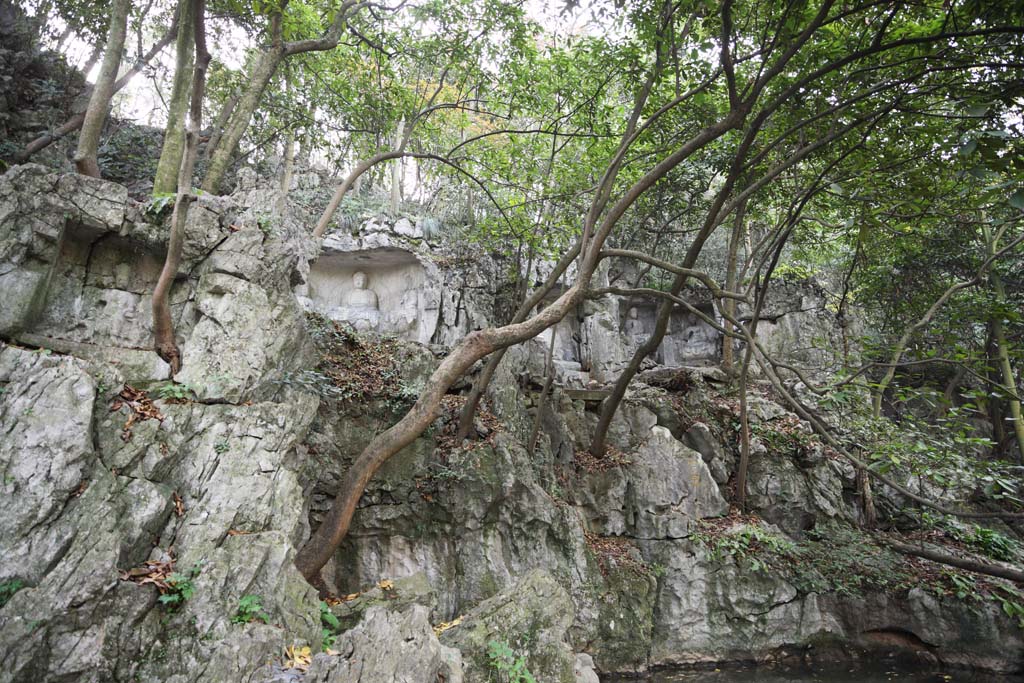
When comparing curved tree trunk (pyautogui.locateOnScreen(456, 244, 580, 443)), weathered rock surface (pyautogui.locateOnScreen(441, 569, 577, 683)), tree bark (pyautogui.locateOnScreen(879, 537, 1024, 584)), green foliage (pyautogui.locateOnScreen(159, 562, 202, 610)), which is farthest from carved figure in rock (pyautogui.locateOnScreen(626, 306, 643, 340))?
green foliage (pyautogui.locateOnScreen(159, 562, 202, 610))

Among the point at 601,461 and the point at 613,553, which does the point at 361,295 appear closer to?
the point at 601,461

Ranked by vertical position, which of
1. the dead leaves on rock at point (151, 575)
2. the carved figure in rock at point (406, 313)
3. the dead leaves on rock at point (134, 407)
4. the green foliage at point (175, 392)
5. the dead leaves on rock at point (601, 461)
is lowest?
the dead leaves on rock at point (151, 575)

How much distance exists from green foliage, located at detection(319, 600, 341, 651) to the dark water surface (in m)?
4.50

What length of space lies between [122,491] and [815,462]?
1042 cm

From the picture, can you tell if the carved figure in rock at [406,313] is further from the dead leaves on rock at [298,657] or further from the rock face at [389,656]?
the rock face at [389,656]

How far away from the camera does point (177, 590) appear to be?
399 centimetres

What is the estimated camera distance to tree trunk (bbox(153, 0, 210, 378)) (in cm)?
534

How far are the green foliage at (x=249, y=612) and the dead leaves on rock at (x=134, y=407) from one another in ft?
5.69

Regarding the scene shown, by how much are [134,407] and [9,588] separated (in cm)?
169

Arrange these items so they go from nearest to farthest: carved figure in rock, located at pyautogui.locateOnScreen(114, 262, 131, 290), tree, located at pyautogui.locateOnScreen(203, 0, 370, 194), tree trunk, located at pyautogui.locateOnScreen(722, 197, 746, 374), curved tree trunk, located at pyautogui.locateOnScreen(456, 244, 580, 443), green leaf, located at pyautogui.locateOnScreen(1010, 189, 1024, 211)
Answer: green leaf, located at pyautogui.locateOnScreen(1010, 189, 1024, 211) < carved figure in rock, located at pyautogui.locateOnScreen(114, 262, 131, 290) < curved tree trunk, located at pyautogui.locateOnScreen(456, 244, 580, 443) < tree, located at pyautogui.locateOnScreen(203, 0, 370, 194) < tree trunk, located at pyautogui.locateOnScreen(722, 197, 746, 374)

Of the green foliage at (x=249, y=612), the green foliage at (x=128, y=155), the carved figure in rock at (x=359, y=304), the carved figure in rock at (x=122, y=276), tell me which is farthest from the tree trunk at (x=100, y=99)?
the carved figure in rock at (x=359, y=304)

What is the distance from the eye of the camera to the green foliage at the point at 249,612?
158 inches

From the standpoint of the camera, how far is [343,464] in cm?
696

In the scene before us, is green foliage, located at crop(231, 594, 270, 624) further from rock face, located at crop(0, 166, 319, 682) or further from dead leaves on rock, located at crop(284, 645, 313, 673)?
dead leaves on rock, located at crop(284, 645, 313, 673)
